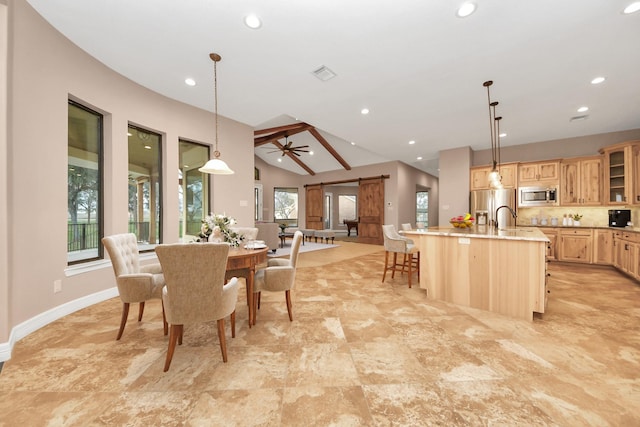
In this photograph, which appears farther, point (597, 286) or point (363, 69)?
point (597, 286)

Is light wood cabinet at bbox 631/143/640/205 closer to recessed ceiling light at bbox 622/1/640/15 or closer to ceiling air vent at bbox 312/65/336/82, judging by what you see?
recessed ceiling light at bbox 622/1/640/15

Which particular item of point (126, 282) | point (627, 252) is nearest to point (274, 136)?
point (126, 282)

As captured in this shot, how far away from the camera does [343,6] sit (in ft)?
7.43

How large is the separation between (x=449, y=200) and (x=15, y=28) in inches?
307

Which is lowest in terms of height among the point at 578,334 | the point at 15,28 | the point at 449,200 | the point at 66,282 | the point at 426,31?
the point at 578,334

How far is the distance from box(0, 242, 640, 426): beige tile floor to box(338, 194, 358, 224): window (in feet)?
35.6

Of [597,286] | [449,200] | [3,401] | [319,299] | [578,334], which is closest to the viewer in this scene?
[3,401]

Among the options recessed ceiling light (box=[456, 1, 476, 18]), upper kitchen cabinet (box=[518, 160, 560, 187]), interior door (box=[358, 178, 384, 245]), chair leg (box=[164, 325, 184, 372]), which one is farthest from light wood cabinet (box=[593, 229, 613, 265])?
chair leg (box=[164, 325, 184, 372])

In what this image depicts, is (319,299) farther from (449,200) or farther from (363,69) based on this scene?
(449,200)

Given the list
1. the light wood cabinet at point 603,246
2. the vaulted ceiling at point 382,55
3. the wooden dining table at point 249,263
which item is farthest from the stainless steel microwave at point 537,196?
the wooden dining table at point 249,263

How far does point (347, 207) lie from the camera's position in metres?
13.9

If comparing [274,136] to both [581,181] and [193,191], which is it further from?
[581,181]

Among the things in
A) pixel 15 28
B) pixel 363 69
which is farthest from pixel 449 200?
pixel 15 28

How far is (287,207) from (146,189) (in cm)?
783
